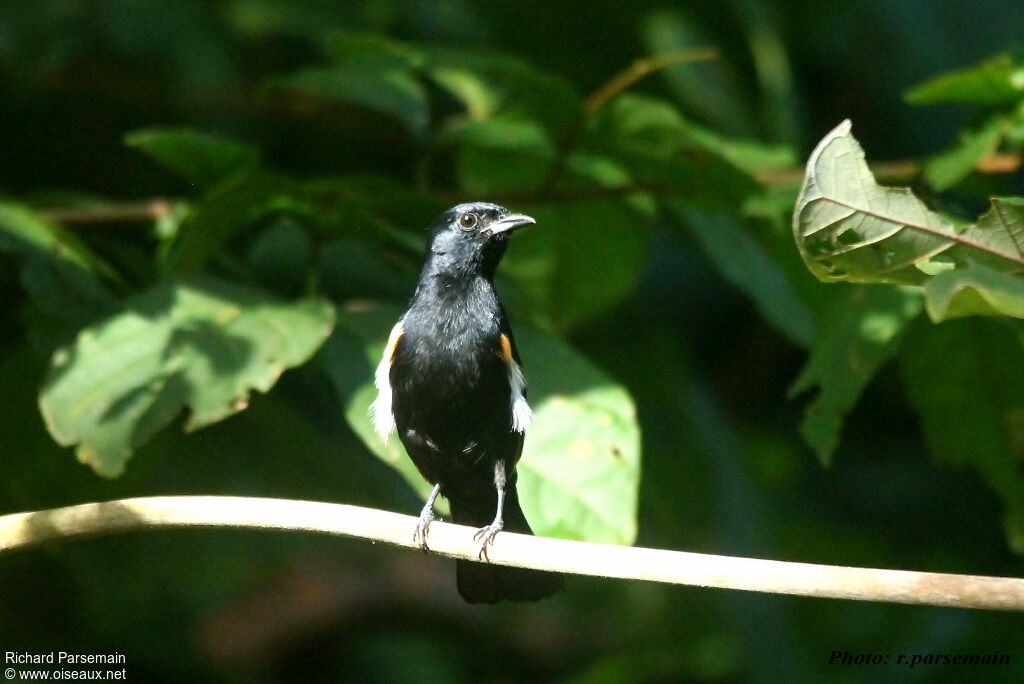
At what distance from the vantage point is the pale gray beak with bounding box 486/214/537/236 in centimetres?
338

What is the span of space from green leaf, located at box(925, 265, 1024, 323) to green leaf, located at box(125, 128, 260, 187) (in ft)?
7.94

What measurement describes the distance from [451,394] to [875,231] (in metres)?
1.53

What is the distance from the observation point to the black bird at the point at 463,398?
308cm

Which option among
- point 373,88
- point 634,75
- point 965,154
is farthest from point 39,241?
point 965,154

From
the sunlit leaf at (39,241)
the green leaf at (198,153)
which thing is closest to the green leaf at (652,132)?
the green leaf at (198,153)

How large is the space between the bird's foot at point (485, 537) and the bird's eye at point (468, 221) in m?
0.92

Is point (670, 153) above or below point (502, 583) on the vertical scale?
above

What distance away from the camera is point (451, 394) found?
10.6ft

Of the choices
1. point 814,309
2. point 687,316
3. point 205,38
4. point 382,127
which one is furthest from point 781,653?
point 205,38

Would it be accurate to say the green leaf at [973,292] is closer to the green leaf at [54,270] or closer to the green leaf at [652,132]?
the green leaf at [652,132]

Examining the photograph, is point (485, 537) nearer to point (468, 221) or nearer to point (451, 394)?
point (451, 394)

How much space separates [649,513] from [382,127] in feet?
6.40

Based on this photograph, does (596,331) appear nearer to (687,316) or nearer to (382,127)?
(687,316)

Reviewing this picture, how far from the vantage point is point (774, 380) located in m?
5.41
